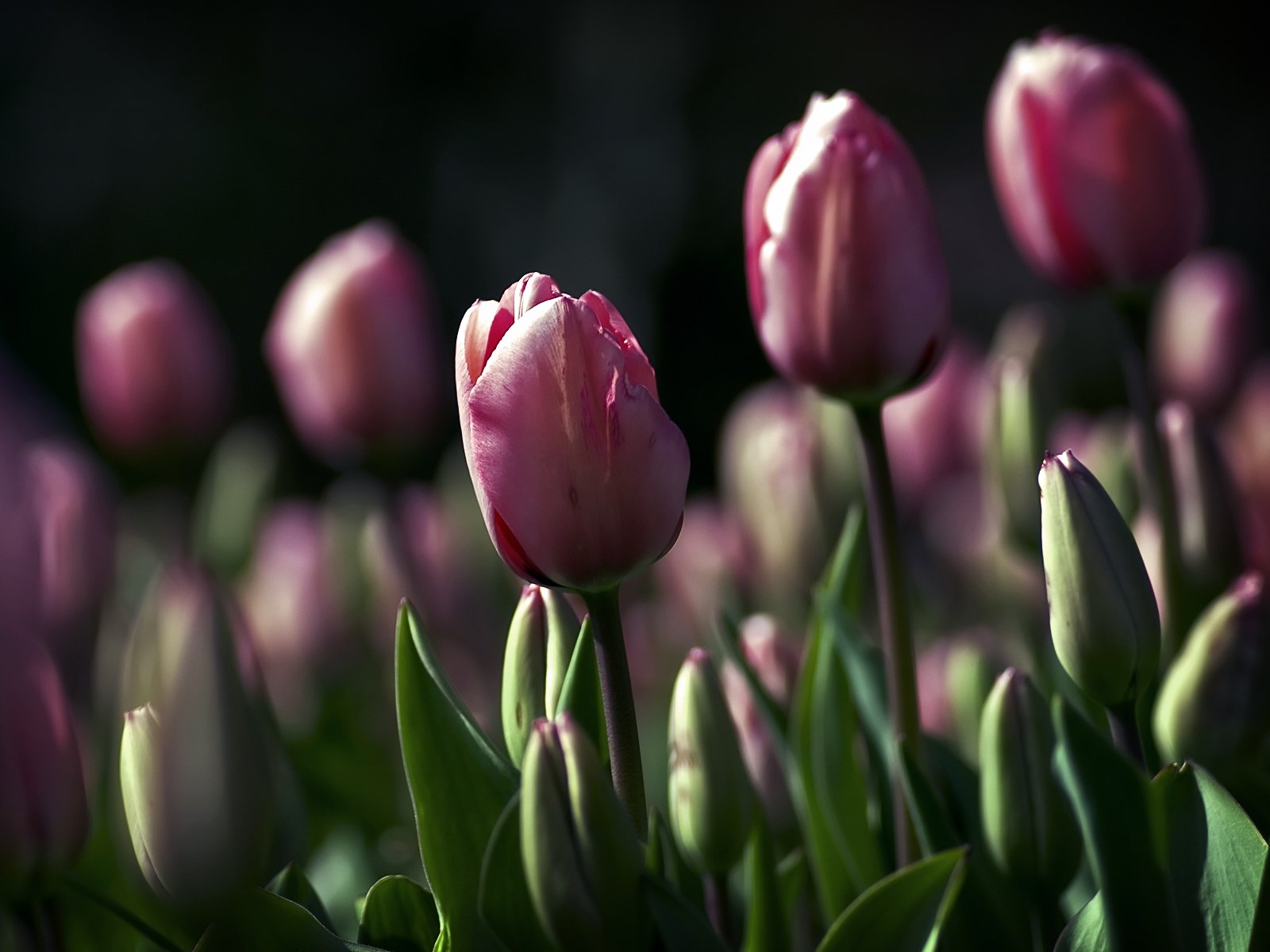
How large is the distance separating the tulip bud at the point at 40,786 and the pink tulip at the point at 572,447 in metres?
0.17

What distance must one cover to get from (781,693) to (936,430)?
2.11ft

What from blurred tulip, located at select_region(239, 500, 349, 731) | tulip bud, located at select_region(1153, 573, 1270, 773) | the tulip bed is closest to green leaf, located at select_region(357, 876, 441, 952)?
the tulip bed

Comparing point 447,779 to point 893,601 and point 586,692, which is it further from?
point 893,601

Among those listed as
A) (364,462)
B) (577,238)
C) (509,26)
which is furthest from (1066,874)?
(509,26)

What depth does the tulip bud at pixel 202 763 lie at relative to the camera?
41cm

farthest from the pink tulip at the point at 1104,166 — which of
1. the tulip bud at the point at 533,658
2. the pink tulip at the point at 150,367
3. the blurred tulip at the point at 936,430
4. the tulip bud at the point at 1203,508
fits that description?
the pink tulip at the point at 150,367

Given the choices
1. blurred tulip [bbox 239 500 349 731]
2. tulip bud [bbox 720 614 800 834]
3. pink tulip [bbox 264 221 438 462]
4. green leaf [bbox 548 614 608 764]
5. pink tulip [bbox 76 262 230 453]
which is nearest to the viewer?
green leaf [bbox 548 614 608 764]

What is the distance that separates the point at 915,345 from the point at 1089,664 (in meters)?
0.17

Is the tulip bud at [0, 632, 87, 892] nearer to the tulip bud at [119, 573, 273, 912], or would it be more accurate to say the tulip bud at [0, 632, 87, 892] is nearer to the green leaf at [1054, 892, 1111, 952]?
the tulip bud at [119, 573, 273, 912]

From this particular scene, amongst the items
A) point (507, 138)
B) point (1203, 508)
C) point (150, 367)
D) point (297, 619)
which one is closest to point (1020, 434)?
point (1203, 508)

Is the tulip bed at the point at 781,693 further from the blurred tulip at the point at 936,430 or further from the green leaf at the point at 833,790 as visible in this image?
the blurred tulip at the point at 936,430

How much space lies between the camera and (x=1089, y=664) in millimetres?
481

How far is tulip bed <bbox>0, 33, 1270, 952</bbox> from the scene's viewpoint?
0.43 m

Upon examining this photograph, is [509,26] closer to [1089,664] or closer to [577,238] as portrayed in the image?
[577,238]
